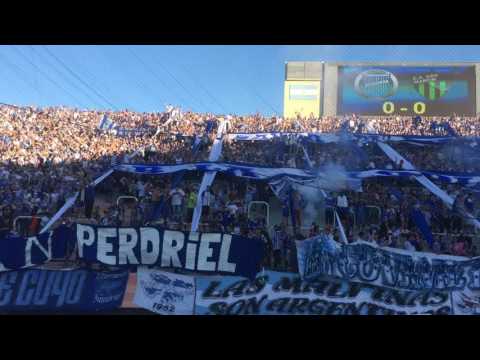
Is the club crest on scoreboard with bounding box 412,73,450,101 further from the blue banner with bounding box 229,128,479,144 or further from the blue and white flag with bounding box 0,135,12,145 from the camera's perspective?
the blue and white flag with bounding box 0,135,12,145

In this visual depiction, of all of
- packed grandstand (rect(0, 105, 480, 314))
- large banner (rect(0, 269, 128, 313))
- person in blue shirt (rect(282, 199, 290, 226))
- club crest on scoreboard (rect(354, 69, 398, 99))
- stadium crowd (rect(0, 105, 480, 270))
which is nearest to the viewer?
large banner (rect(0, 269, 128, 313))

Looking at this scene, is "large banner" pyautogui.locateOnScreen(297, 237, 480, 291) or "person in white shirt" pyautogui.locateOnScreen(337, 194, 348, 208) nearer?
"large banner" pyautogui.locateOnScreen(297, 237, 480, 291)

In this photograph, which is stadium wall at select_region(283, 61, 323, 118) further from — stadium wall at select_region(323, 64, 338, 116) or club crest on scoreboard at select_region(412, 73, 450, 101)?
club crest on scoreboard at select_region(412, 73, 450, 101)

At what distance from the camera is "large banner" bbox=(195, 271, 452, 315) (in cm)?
986

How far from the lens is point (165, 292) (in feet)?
32.6

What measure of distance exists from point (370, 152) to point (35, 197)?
12.9m

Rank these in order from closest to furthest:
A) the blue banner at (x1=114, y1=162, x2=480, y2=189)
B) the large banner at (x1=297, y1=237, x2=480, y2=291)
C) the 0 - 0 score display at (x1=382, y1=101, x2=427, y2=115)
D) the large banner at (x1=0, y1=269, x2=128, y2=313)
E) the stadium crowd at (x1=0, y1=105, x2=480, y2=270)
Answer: the large banner at (x1=0, y1=269, x2=128, y2=313)
the large banner at (x1=297, y1=237, x2=480, y2=291)
the stadium crowd at (x1=0, y1=105, x2=480, y2=270)
the blue banner at (x1=114, y1=162, x2=480, y2=189)
the 0 - 0 score display at (x1=382, y1=101, x2=427, y2=115)

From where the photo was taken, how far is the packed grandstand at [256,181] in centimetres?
1429

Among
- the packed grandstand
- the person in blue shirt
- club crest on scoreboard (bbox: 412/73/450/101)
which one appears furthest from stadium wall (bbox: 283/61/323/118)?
the person in blue shirt

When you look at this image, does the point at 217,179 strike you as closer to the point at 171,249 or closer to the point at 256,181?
the point at 256,181

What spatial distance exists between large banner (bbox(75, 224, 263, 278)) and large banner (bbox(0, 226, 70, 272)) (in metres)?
0.40

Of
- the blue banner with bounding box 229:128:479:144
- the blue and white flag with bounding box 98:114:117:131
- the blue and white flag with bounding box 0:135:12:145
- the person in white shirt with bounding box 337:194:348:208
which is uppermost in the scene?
the blue and white flag with bounding box 98:114:117:131

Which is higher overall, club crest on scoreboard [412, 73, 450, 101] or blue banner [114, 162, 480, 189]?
club crest on scoreboard [412, 73, 450, 101]

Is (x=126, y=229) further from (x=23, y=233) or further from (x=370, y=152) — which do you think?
(x=370, y=152)
